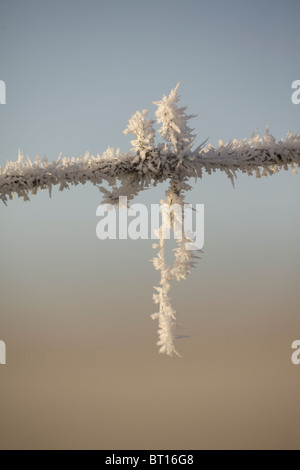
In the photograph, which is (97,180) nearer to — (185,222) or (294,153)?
(185,222)

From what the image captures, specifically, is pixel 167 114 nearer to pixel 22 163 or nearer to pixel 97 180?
pixel 97 180

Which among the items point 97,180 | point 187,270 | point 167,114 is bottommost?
point 187,270
